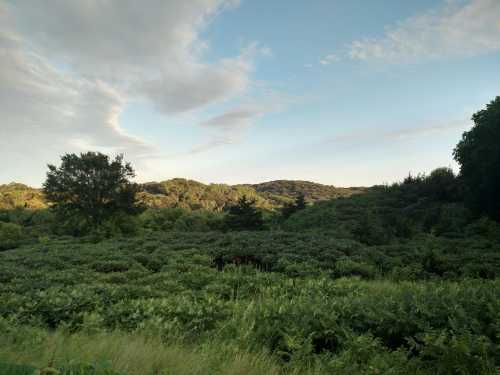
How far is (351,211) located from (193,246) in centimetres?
1720

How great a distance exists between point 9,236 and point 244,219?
75.8ft

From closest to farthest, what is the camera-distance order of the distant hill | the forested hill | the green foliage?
the green foliage < the distant hill < the forested hill

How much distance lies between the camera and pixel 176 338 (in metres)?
4.76

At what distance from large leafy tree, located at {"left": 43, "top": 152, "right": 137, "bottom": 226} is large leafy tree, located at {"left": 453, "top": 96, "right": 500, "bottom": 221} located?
2777 centimetres

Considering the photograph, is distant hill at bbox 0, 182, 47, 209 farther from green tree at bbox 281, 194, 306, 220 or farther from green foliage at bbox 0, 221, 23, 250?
green tree at bbox 281, 194, 306, 220

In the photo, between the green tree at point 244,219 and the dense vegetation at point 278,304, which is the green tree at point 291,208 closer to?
the green tree at point 244,219

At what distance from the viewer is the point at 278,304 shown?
6.27 metres

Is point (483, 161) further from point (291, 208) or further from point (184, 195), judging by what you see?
point (184, 195)

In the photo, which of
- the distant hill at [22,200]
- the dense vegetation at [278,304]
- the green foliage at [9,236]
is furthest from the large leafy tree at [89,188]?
the distant hill at [22,200]

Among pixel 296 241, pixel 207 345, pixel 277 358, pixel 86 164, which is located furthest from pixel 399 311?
pixel 86 164

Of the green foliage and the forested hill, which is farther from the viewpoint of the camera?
the forested hill

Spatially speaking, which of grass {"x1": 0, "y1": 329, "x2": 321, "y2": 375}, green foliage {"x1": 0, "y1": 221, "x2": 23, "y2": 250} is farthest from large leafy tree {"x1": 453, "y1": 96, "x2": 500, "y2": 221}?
green foliage {"x1": 0, "y1": 221, "x2": 23, "y2": 250}

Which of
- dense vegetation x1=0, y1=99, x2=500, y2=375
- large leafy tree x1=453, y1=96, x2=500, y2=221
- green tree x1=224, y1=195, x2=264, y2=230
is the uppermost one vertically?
large leafy tree x1=453, y1=96, x2=500, y2=221

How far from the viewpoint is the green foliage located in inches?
1133
